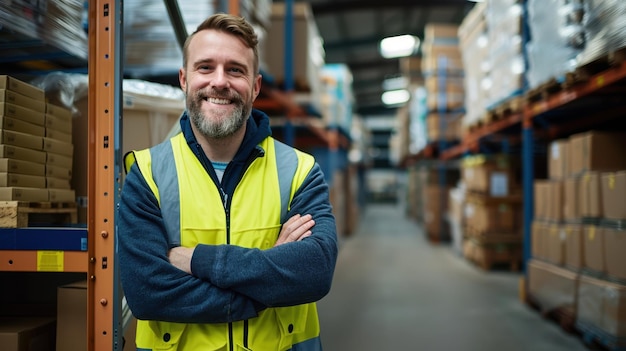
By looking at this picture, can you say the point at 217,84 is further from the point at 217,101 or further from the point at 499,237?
the point at 499,237

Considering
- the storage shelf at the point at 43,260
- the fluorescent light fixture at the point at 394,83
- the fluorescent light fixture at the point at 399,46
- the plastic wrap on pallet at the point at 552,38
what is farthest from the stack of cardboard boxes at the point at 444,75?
the fluorescent light fixture at the point at 394,83

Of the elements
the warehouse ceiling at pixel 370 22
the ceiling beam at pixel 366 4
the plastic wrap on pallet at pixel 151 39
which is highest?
the warehouse ceiling at pixel 370 22

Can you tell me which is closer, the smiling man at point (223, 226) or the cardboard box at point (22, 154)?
the smiling man at point (223, 226)

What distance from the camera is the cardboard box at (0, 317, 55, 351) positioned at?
2.07 metres

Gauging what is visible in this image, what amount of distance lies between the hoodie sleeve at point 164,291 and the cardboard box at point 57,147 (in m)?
0.97

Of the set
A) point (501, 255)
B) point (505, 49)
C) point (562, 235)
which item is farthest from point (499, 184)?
point (562, 235)

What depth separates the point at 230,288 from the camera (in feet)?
4.97

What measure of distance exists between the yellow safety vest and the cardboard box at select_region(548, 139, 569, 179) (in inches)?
154

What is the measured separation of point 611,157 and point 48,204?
4305 mm

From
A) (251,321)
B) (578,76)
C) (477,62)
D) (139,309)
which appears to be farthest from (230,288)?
(477,62)

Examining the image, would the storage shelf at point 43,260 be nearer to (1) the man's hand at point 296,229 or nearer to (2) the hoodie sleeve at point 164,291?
(2) the hoodie sleeve at point 164,291

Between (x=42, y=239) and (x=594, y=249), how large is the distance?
404 centimetres

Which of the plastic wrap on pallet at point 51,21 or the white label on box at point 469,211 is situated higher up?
the plastic wrap on pallet at point 51,21

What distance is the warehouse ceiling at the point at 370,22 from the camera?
12523mm
